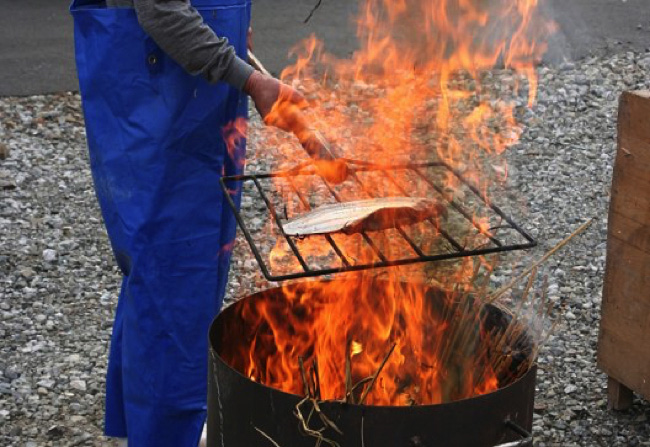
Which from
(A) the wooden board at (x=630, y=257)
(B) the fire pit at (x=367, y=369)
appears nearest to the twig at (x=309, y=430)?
(B) the fire pit at (x=367, y=369)

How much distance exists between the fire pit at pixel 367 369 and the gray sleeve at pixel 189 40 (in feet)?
1.92

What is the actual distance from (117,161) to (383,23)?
538 cm

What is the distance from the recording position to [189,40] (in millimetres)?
2432

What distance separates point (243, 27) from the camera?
2.70 m

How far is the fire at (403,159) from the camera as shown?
7.82ft

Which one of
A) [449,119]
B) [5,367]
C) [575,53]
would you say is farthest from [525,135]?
[5,367]

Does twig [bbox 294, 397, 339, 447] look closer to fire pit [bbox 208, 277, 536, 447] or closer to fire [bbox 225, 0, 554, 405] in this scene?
fire pit [bbox 208, 277, 536, 447]

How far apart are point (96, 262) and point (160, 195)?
6.88ft

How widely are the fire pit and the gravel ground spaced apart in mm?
1128

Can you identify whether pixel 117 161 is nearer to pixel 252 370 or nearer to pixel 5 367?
pixel 252 370

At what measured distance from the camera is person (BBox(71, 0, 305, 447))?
97.7 inches

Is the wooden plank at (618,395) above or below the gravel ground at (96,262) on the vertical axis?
above

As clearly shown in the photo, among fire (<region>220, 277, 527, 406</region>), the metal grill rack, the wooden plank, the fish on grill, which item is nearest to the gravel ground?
the wooden plank

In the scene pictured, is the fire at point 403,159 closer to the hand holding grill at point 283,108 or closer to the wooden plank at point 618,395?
the hand holding grill at point 283,108
